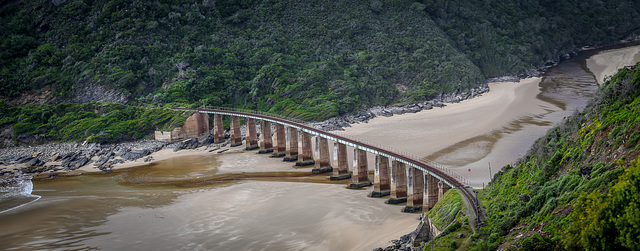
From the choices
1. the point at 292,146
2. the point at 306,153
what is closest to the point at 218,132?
the point at 292,146

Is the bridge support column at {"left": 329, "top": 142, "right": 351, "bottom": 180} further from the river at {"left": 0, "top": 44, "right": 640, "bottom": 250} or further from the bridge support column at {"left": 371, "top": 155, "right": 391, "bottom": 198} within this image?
the bridge support column at {"left": 371, "top": 155, "right": 391, "bottom": 198}

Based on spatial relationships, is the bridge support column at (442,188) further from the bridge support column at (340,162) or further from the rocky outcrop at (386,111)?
the rocky outcrop at (386,111)

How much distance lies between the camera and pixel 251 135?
3081 inches

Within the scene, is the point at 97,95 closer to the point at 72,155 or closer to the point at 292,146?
the point at 72,155

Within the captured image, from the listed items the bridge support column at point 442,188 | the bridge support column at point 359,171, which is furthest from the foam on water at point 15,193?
the bridge support column at point 442,188

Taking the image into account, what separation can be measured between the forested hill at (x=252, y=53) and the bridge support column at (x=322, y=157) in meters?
23.0

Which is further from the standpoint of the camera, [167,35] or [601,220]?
[167,35]

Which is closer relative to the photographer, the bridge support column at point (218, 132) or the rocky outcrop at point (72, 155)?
the rocky outcrop at point (72, 155)

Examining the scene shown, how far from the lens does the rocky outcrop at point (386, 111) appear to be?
272ft

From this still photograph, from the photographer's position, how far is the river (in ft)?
139

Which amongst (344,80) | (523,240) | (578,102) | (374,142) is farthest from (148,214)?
(578,102)

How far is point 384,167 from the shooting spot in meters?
52.5

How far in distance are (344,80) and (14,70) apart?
63757 mm

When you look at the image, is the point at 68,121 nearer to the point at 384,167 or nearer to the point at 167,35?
the point at 167,35
